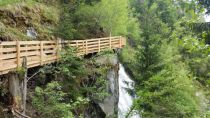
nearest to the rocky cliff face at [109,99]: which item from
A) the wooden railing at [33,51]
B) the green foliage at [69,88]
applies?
the green foliage at [69,88]

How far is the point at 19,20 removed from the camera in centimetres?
1355

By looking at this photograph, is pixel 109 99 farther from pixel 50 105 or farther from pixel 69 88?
pixel 50 105

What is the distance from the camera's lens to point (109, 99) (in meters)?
16.2

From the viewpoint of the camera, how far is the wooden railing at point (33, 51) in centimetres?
845

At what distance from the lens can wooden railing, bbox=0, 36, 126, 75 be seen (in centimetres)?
845

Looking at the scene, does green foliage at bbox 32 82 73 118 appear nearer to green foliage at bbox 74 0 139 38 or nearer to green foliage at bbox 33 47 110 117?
green foliage at bbox 33 47 110 117

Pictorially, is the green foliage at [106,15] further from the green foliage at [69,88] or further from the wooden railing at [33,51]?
the green foliage at [69,88]

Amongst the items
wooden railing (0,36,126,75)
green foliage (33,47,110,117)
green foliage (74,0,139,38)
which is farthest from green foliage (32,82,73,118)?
green foliage (74,0,139,38)

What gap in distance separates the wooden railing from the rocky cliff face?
0.97 meters

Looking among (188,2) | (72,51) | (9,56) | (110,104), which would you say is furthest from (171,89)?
(188,2)

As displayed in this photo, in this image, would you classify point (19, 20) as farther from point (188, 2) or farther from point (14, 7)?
point (188, 2)

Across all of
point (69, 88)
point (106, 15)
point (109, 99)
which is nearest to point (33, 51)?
point (69, 88)

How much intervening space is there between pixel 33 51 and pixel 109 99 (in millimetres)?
6782

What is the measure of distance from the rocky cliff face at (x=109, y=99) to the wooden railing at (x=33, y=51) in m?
0.97
